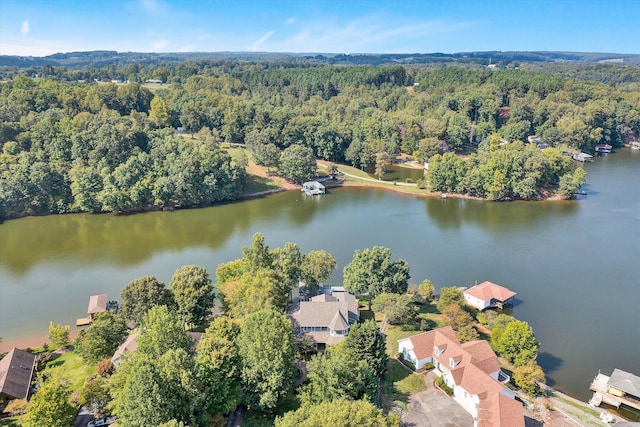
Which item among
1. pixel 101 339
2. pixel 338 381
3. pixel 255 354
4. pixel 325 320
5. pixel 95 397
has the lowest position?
pixel 95 397

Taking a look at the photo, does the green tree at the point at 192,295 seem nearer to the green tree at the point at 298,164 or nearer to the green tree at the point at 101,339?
the green tree at the point at 101,339

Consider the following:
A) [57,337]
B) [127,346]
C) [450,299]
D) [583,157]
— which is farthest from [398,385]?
[583,157]

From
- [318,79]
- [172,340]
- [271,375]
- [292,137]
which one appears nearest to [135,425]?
[172,340]

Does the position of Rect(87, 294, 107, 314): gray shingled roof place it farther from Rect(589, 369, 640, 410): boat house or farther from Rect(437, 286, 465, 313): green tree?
Rect(589, 369, 640, 410): boat house

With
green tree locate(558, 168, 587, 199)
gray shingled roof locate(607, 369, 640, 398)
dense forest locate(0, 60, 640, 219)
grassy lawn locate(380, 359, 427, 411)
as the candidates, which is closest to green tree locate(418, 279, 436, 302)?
grassy lawn locate(380, 359, 427, 411)

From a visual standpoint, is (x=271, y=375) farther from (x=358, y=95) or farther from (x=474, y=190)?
(x=358, y=95)

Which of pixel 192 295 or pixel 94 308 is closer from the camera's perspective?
pixel 192 295

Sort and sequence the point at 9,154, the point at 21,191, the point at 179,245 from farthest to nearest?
the point at 9,154
the point at 21,191
the point at 179,245

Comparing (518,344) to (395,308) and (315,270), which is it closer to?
(395,308)
